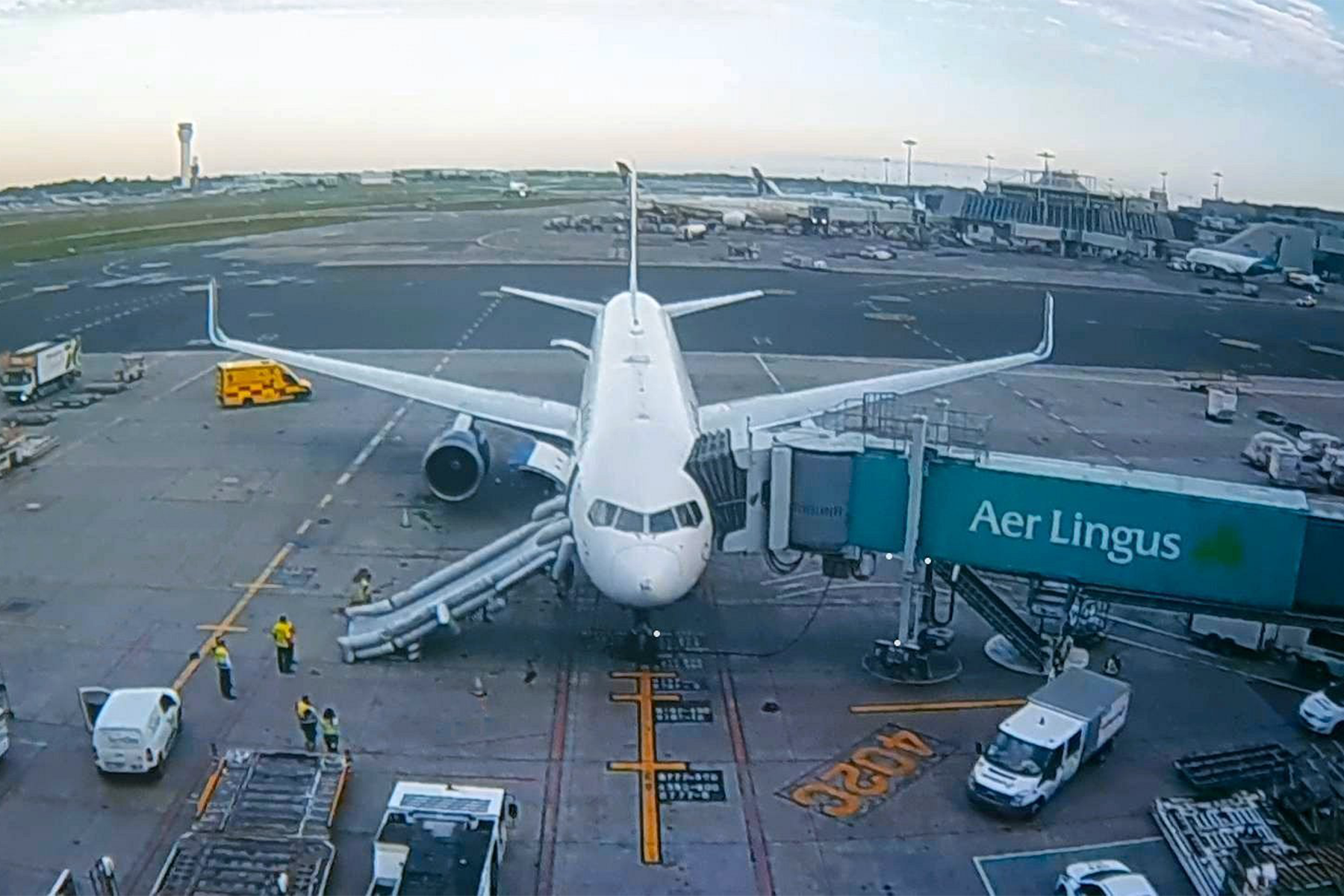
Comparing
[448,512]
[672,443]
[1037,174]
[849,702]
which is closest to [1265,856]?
[849,702]

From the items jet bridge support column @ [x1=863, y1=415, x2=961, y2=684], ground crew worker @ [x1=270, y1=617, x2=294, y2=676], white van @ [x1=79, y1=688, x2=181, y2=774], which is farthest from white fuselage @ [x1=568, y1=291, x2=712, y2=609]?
white van @ [x1=79, y1=688, x2=181, y2=774]

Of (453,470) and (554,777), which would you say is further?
(453,470)

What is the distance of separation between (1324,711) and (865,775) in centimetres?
1096

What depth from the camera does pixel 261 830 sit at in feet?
71.9

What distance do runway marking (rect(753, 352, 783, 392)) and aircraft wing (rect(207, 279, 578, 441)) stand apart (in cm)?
2116

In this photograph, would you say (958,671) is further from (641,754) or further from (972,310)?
(972,310)

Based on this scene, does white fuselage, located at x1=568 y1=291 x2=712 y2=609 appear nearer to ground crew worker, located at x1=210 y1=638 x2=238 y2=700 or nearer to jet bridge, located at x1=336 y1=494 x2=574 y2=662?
jet bridge, located at x1=336 y1=494 x2=574 y2=662

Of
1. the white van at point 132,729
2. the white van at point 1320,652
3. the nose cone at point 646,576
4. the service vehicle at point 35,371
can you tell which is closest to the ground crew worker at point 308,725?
the white van at point 132,729

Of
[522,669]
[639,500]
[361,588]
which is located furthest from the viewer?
[361,588]

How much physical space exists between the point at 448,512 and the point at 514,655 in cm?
1205

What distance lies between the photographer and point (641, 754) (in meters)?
25.8

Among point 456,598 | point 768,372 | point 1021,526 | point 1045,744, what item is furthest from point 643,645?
point 768,372

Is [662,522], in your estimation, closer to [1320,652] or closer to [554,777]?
[554,777]

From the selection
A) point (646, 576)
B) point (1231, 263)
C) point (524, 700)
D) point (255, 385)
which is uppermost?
point (1231, 263)
